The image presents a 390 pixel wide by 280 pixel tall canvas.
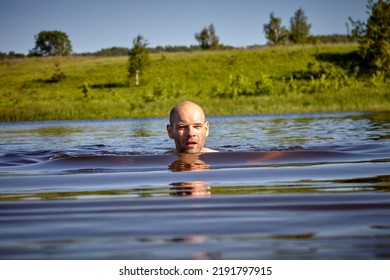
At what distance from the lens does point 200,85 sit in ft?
165

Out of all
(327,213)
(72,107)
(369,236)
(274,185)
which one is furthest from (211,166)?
(72,107)

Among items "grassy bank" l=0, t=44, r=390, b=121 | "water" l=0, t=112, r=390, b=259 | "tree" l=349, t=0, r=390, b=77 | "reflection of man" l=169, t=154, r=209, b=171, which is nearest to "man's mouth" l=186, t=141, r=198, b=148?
"reflection of man" l=169, t=154, r=209, b=171

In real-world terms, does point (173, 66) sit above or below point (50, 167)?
above

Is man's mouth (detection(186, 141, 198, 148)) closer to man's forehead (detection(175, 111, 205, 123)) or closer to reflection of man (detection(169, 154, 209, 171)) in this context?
reflection of man (detection(169, 154, 209, 171))

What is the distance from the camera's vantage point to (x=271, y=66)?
56.7 meters

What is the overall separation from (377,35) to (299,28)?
47.8 meters

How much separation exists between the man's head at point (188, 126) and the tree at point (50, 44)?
80234 mm

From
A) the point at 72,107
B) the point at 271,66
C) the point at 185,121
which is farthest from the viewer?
the point at 271,66

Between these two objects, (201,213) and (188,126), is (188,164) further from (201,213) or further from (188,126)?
(201,213)

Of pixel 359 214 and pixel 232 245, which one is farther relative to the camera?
pixel 359 214

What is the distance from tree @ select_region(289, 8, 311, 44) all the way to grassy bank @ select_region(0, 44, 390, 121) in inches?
686

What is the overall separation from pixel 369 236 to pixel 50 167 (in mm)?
4413

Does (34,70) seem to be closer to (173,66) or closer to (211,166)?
(173,66)
